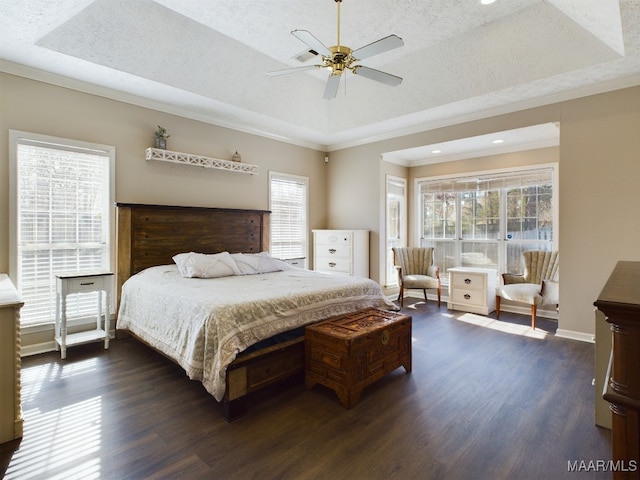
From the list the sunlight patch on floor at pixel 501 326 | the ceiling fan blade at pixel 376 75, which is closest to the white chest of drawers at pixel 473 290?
the sunlight patch on floor at pixel 501 326

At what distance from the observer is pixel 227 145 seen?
4.91 meters

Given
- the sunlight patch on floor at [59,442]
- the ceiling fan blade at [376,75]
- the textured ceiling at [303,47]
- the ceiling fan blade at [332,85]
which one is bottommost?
the sunlight patch on floor at [59,442]

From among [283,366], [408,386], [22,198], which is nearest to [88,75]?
[22,198]

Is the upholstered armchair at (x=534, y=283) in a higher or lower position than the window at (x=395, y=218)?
lower

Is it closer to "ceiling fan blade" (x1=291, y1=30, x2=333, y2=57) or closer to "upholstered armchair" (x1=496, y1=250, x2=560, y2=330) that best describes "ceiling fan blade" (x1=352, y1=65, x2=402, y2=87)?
"ceiling fan blade" (x1=291, y1=30, x2=333, y2=57)

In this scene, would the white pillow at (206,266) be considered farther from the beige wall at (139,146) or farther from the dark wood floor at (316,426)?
the beige wall at (139,146)

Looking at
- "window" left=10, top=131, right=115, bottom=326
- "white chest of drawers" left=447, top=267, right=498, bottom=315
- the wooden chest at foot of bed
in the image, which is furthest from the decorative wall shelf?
"white chest of drawers" left=447, top=267, right=498, bottom=315

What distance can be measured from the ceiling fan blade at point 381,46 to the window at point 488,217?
12.2 feet

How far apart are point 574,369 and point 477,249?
9.39ft

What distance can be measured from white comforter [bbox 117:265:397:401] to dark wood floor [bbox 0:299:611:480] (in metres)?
0.33

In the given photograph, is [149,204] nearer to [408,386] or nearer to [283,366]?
[283,366]

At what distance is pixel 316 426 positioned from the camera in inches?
86.8

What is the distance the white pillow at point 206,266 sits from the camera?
11.6 ft

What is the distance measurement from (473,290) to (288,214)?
3.14m
